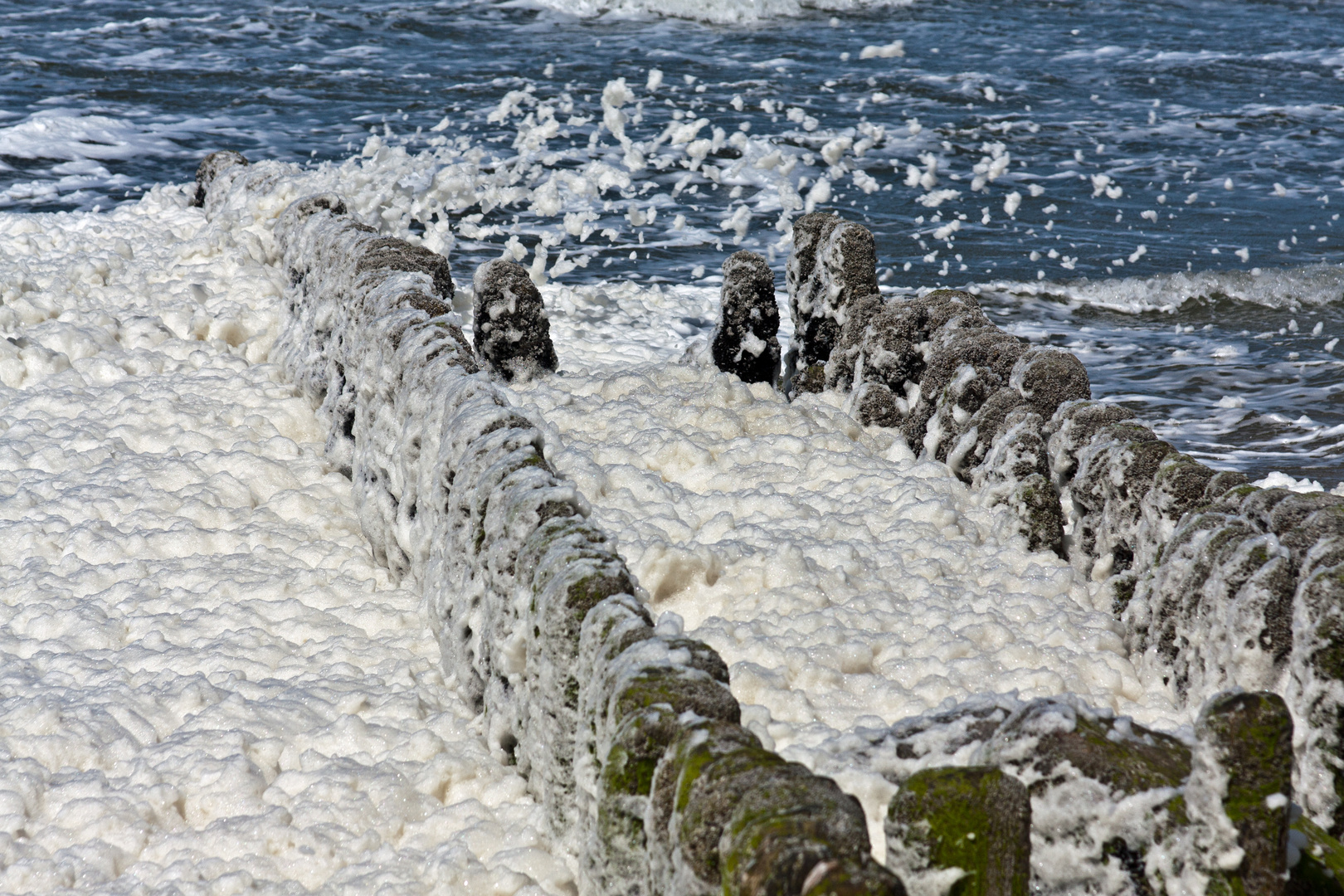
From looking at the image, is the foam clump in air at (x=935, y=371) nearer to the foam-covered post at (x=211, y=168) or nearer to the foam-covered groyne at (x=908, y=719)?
the foam-covered groyne at (x=908, y=719)

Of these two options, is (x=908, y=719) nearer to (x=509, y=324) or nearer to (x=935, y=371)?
(x=935, y=371)

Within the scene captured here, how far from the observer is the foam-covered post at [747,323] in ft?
18.6

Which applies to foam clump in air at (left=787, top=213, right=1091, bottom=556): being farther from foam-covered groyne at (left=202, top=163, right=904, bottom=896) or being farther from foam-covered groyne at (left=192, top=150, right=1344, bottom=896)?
foam-covered groyne at (left=202, top=163, right=904, bottom=896)

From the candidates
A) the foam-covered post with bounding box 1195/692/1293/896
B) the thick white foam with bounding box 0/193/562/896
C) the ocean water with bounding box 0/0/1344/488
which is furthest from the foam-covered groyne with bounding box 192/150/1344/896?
the ocean water with bounding box 0/0/1344/488

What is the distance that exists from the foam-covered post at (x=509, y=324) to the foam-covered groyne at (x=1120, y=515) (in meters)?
1.34

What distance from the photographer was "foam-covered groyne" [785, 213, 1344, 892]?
8.18 feet

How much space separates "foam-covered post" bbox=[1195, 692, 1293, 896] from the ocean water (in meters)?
5.55

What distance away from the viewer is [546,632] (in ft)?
9.07

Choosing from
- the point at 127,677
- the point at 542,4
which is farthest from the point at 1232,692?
the point at 542,4

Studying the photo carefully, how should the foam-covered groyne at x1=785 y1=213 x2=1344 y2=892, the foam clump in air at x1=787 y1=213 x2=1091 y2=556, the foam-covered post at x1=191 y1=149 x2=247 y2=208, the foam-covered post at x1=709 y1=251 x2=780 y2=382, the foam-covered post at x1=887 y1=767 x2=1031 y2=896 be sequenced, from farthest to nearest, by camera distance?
1. the foam-covered post at x1=191 y1=149 x2=247 y2=208
2. the foam-covered post at x1=709 y1=251 x2=780 y2=382
3. the foam clump in air at x1=787 y1=213 x2=1091 y2=556
4. the foam-covered groyne at x1=785 y1=213 x2=1344 y2=892
5. the foam-covered post at x1=887 y1=767 x2=1031 y2=896

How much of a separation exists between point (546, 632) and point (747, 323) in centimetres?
318

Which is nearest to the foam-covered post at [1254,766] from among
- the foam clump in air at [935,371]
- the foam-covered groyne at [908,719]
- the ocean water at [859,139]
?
the foam-covered groyne at [908,719]

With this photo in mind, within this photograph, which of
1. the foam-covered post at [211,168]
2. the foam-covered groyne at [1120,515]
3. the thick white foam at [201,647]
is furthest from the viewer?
the foam-covered post at [211,168]

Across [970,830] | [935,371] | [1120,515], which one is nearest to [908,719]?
[970,830]
